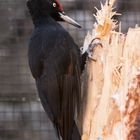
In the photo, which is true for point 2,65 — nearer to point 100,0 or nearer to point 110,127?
point 100,0

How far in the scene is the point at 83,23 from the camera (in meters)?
4.82

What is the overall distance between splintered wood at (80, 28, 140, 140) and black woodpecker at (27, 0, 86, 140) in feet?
0.24

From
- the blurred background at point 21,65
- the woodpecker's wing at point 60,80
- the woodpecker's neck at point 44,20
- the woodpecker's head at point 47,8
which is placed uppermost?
the woodpecker's head at point 47,8

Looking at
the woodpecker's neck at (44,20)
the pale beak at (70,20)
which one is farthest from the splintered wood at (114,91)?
the woodpecker's neck at (44,20)

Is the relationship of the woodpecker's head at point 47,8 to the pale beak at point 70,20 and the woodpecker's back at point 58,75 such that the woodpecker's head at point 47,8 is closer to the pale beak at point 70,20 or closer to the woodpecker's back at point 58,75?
the pale beak at point 70,20

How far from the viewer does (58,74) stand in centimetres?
325

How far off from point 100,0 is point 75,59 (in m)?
1.45

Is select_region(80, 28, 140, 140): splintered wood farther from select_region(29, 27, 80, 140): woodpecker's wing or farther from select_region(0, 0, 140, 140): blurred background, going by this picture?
select_region(0, 0, 140, 140): blurred background

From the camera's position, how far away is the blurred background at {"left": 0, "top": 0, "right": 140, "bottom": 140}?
15.6 feet

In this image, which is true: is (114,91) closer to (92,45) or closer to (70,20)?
(92,45)

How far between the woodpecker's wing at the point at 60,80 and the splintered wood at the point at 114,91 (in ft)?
0.23

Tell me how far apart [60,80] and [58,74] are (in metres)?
0.03

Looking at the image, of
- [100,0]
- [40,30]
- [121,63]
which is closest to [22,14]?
[100,0]

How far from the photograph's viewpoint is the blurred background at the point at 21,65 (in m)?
4.77
